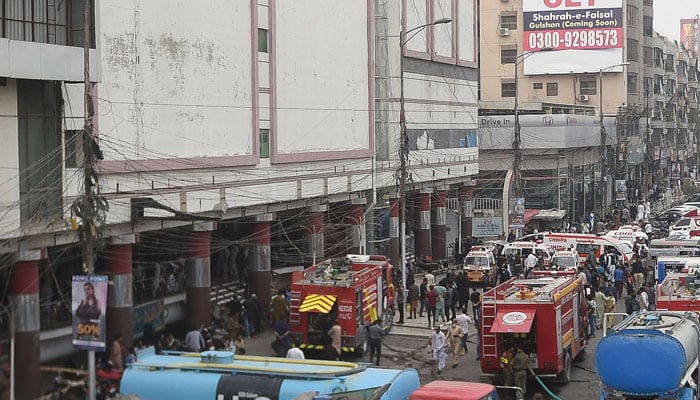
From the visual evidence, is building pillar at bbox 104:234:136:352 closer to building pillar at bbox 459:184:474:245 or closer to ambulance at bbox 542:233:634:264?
ambulance at bbox 542:233:634:264

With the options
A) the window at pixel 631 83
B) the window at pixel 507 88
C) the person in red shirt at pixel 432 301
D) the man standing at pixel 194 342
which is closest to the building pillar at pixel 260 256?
the person in red shirt at pixel 432 301

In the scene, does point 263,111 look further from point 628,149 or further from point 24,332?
point 628,149

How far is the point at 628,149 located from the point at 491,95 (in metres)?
11.8

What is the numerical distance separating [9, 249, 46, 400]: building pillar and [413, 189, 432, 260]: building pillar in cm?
3062

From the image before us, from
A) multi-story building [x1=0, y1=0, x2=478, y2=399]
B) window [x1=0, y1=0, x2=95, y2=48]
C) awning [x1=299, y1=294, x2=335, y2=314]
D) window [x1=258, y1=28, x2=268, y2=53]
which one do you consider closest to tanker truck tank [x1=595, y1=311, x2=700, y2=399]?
awning [x1=299, y1=294, x2=335, y2=314]

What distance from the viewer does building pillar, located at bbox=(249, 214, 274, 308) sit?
37.8 meters

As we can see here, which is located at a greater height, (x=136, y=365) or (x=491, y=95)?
(x=491, y=95)

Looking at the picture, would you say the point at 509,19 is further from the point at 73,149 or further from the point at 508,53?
the point at 73,149

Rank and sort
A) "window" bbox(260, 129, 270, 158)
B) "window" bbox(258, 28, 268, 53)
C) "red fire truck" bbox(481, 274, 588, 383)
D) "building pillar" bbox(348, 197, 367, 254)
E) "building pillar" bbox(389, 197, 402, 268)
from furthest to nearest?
"building pillar" bbox(389, 197, 402, 268) < "building pillar" bbox(348, 197, 367, 254) < "window" bbox(260, 129, 270, 158) < "window" bbox(258, 28, 268, 53) < "red fire truck" bbox(481, 274, 588, 383)

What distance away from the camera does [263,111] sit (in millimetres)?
37531

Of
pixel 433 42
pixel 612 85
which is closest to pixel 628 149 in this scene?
pixel 612 85

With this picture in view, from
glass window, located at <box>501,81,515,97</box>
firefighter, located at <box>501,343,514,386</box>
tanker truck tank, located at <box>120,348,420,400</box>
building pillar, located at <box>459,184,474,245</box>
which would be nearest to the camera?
tanker truck tank, located at <box>120,348,420,400</box>

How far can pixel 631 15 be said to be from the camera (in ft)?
329

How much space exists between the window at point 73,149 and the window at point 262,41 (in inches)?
438
